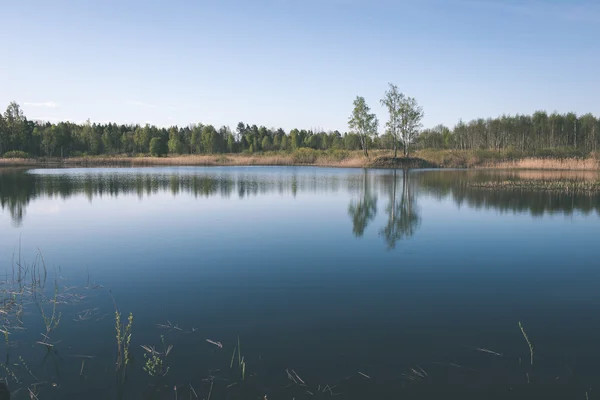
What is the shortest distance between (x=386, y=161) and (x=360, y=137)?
1185cm

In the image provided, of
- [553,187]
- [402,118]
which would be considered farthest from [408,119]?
[553,187]

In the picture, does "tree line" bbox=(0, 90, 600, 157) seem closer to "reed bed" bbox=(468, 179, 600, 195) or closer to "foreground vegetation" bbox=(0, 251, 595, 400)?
"reed bed" bbox=(468, 179, 600, 195)

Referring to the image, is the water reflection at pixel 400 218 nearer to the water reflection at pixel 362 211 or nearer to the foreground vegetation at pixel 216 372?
the water reflection at pixel 362 211

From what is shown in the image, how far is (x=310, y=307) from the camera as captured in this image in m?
6.19

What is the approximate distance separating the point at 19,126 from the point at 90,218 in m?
70.7

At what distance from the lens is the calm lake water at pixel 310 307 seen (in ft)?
14.1

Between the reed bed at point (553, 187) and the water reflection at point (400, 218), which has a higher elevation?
the reed bed at point (553, 187)

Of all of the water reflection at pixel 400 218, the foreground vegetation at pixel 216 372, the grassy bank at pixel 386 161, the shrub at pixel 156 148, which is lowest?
the foreground vegetation at pixel 216 372

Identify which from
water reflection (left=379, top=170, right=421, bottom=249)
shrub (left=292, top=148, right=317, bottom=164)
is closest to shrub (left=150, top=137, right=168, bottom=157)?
shrub (left=292, top=148, right=317, bottom=164)

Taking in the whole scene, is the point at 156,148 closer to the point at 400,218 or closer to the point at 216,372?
the point at 400,218

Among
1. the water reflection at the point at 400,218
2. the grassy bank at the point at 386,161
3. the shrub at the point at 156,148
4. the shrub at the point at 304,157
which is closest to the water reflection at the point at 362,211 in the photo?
the water reflection at the point at 400,218

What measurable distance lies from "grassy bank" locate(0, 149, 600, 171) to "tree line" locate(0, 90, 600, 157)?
538 centimetres

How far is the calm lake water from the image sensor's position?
4.29 meters

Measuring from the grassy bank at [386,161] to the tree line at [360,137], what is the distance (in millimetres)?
5384
